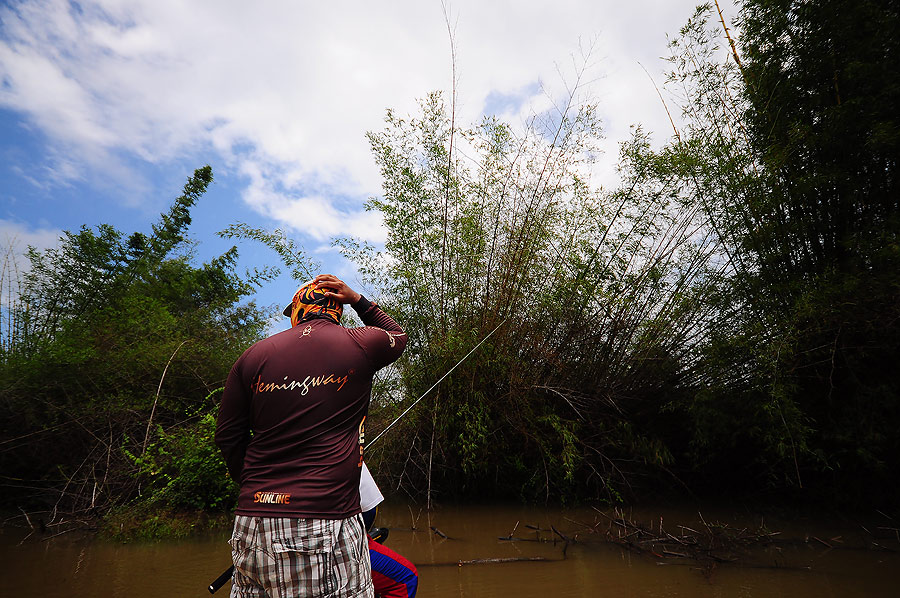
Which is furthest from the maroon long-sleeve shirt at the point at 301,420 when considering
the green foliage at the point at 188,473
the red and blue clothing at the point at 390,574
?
the green foliage at the point at 188,473

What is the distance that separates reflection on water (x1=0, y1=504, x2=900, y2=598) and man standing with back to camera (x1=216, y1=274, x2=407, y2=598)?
1.83m

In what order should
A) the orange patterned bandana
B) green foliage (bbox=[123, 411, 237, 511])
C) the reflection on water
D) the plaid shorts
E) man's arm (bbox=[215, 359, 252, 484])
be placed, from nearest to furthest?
the plaid shorts, man's arm (bbox=[215, 359, 252, 484]), the orange patterned bandana, the reflection on water, green foliage (bbox=[123, 411, 237, 511])

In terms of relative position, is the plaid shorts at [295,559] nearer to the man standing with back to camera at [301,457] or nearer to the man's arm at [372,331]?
the man standing with back to camera at [301,457]

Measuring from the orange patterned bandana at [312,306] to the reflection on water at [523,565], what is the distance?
2.03 metres

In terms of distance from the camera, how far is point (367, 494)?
1.54m

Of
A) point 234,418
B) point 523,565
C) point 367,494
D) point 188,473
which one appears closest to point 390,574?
point 367,494

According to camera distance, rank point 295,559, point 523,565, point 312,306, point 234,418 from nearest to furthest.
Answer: point 295,559 → point 234,418 → point 312,306 → point 523,565

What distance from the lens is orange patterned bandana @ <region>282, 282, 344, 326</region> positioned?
159 centimetres

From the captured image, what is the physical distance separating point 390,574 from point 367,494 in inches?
10.5

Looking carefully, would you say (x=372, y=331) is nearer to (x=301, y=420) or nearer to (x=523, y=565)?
(x=301, y=420)

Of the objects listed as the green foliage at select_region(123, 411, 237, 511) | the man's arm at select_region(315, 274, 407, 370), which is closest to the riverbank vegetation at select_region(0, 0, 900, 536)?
the green foliage at select_region(123, 411, 237, 511)

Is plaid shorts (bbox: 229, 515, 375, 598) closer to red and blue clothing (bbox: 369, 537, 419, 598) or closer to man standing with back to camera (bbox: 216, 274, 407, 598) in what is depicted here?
man standing with back to camera (bbox: 216, 274, 407, 598)

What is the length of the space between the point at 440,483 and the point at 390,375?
1.16 meters

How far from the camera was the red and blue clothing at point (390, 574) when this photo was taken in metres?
1.55
